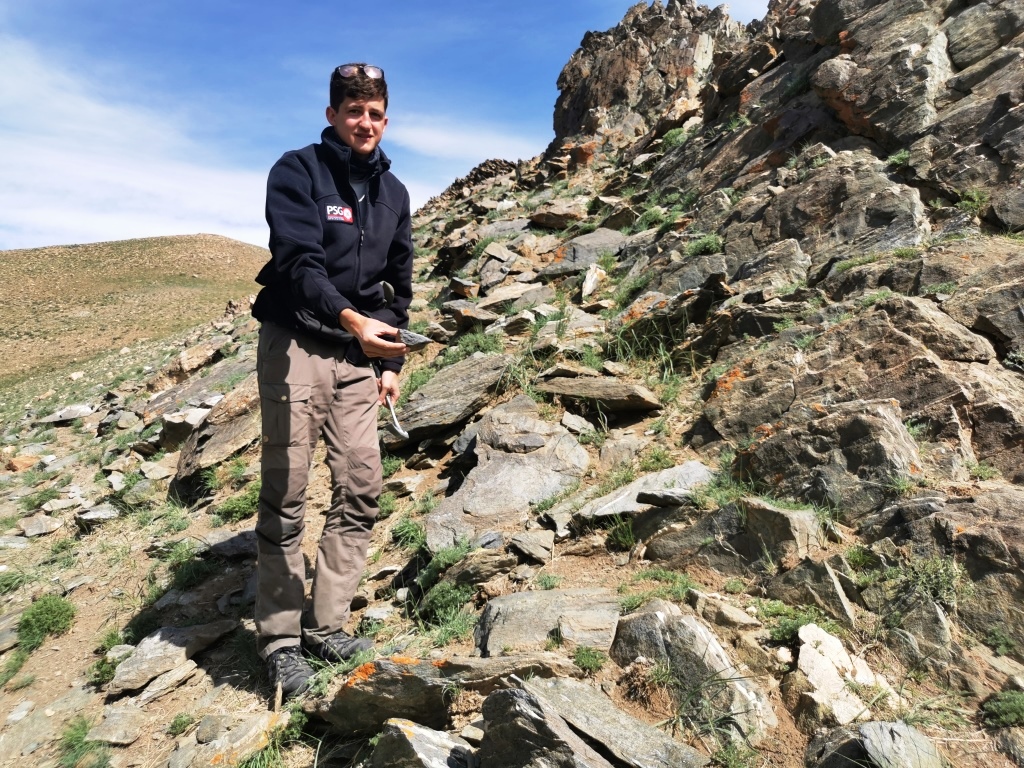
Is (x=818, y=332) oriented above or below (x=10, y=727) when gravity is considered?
above

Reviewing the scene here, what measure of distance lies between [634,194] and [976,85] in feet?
19.0

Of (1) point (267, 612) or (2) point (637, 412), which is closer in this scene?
(1) point (267, 612)

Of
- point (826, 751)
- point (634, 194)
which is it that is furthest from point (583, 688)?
point (634, 194)

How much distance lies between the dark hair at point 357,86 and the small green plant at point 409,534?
2743 mm

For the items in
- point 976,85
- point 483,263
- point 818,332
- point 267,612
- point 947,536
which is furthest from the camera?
point 483,263

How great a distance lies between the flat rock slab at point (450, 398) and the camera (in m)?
6.03

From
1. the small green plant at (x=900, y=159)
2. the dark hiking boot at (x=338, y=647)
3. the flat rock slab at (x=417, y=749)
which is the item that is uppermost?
the small green plant at (x=900, y=159)

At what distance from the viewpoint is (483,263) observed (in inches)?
445

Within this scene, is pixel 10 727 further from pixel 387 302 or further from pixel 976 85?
pixel 976 85

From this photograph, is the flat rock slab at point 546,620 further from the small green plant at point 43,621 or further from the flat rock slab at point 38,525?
the flat rock slab at point 38,525

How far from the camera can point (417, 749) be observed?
2.29 meters

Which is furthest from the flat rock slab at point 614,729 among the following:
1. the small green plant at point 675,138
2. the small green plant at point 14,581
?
the small green plant at point 675,138

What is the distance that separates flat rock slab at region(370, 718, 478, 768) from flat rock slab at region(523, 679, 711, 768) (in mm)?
352

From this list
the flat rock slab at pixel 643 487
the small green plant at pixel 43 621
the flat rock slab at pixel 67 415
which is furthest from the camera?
the flat rock slab at pixel 67 415
